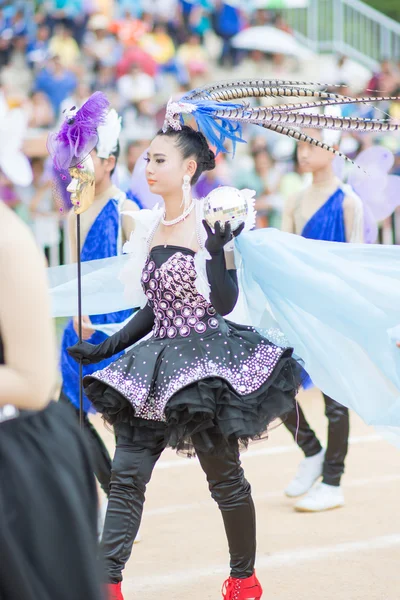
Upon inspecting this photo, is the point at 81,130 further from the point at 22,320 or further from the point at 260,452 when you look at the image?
the point at 260,452

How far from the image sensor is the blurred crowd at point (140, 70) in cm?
1171

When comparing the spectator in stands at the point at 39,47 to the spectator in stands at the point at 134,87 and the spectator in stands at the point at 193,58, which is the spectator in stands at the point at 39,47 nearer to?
the spectator in stands at the point at 134,87

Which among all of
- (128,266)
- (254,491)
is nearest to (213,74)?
(254,491)

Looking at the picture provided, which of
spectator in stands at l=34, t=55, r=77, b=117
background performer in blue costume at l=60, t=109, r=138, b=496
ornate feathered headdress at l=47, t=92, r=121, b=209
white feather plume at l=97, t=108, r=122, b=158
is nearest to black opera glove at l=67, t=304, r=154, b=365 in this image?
ornate feathered headdress at l=47, t=92, r=121, b=209

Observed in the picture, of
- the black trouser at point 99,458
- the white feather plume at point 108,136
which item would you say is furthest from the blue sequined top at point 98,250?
the white feather plume at point 108,136

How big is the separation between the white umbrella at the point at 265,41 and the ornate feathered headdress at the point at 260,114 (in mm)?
12838

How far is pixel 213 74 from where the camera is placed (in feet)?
54.4

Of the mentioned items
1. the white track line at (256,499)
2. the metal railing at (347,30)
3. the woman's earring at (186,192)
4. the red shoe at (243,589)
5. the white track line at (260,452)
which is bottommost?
the white track line at (260,452)

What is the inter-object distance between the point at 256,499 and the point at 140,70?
9.73 meters

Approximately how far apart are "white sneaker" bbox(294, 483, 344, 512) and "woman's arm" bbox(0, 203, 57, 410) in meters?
3.30

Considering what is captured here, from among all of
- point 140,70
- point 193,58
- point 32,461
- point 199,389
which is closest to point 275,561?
point 199,389

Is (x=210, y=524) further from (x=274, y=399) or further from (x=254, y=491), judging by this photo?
(x=274, y=399)

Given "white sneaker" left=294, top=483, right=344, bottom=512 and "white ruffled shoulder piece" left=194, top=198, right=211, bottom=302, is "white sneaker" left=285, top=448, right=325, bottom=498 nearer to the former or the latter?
"white sneaker" left=294, top=483, right=344, bottom=512

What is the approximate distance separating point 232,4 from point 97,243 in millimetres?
12976
